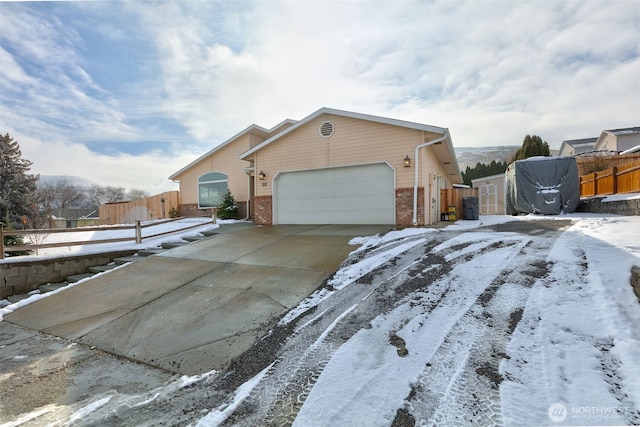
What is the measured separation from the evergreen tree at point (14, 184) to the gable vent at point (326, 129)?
18642 mm

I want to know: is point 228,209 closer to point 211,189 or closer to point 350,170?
point 211,189

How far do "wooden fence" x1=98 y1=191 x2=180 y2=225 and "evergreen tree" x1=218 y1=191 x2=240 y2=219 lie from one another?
169 inches

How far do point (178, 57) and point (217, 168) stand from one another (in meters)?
→ 7.59

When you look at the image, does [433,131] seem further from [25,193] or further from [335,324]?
[25,193]

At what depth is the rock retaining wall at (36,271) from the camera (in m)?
5.94

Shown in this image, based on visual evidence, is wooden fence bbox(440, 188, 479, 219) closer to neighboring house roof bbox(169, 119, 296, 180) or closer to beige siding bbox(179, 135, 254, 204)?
neighboring house roof bbox(169, 119, 296, 180)

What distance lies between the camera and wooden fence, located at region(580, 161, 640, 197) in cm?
842

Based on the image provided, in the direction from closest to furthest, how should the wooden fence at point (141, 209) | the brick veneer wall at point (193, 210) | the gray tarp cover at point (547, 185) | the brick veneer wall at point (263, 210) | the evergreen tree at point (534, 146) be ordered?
the gray tarp cover at point (547, 185)
the brick veneer wall at point (263, 210)
the brick veneer wall at point (193, 210)
the wooden fence at point (141, 209)
the evergreen tree at point (534, 146)

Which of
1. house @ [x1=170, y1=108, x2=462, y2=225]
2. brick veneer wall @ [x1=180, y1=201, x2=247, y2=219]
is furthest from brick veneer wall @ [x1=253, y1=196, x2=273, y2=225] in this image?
brick veneer wall @ [x1=180, y1=201, x2=247, y2=219]

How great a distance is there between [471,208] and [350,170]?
5808 mm

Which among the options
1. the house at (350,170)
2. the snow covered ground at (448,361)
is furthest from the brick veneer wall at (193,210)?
the snow covered ground at (448,361)

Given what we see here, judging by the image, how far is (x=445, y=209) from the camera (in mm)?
12547

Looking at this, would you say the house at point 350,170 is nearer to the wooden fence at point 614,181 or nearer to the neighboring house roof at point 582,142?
the wooden fence at point 614,181

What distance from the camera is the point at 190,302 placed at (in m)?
4.20
